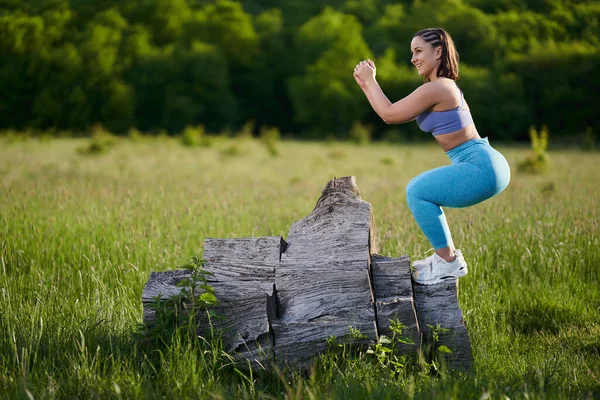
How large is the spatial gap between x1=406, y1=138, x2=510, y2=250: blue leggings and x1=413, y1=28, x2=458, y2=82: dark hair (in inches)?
17.5

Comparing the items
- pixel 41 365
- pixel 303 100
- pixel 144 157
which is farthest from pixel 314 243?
pixel 303 100

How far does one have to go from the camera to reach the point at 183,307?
3414mm

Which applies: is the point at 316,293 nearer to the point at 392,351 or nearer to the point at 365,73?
the point at 392,351

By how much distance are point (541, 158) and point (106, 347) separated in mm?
14180

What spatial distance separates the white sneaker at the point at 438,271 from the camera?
355 centimetres

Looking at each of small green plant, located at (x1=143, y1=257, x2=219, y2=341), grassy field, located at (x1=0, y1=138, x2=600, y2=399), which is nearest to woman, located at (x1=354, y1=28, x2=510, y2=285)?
grassy field, located at (x1=0, y1=138, x2=600, y2=399)

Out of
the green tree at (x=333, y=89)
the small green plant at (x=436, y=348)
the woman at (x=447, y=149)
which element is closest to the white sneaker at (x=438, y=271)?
the woman at (x=447, y=149)

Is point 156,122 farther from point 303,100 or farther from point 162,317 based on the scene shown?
point 162,317

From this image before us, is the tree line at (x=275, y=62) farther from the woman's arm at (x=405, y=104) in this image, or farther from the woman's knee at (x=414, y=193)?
the woman's knee at (x=414, y=193)

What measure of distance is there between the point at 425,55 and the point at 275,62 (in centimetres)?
5062

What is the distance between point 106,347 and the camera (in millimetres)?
3531

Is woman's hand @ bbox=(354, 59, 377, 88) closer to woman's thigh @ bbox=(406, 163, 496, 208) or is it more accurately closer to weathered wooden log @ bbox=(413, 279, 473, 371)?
woman's thigh @ bbox=(406, 163, 496, 208)

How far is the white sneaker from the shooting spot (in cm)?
355

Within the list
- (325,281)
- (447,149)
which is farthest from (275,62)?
(325,281)
